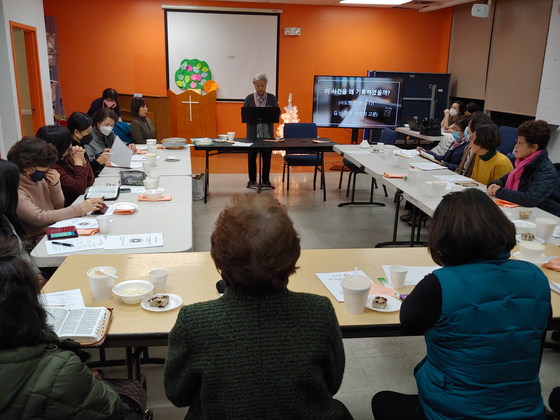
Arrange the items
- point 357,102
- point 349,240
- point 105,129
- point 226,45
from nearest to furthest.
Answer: point 105,129 < point 349,240 < point 357,102 < point 226,45

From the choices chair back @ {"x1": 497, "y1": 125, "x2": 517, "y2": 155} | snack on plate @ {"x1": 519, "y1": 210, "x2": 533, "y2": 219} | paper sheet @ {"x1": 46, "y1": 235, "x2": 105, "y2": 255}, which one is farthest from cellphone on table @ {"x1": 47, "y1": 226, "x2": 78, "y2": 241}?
chair back @ {"x1": 497, "y1": 125, "x2": 517, "y2": 155}

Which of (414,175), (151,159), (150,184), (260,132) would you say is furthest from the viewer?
(260,132)

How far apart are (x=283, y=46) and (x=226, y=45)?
109cm

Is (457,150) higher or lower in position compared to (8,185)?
lower

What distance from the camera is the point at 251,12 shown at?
8.81 meters

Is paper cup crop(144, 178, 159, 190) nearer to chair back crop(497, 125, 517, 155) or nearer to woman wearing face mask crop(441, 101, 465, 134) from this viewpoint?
chair back crop(497, 125, 517, 155)

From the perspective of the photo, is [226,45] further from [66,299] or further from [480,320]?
[480,320]

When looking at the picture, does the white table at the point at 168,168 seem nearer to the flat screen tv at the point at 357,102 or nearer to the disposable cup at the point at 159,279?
the disposable cup at the point at 159,279

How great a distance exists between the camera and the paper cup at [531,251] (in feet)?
7.00

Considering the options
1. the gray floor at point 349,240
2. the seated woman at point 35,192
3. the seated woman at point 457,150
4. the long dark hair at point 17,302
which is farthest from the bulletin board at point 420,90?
the long dark hair at point 17,302

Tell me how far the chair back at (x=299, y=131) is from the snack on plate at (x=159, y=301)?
16.6 feet

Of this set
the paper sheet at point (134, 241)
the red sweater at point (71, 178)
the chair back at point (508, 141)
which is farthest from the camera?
the chair back at point (508, 141)

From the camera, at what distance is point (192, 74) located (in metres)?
8.89

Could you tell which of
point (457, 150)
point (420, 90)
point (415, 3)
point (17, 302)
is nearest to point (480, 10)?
point (415, 3)
